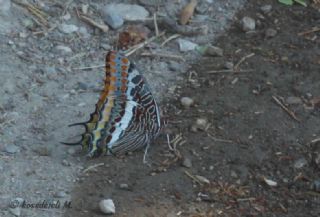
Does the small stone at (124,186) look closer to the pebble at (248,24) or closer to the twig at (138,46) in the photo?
the twig at (138,46)

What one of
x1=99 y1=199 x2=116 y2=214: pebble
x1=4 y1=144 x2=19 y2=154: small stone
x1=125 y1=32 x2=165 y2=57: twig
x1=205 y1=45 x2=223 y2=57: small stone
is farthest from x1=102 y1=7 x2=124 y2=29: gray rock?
x1=99 y1=199 x2=116 y2=214: pebble

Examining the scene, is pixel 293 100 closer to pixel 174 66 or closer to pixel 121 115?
pixel 174 66

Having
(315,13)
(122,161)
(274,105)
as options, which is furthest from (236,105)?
(315,13)

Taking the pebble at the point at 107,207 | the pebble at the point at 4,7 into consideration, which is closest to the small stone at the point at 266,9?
the pebble at the point at 4,7

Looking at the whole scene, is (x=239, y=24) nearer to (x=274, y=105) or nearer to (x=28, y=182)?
(x=274, y=105)

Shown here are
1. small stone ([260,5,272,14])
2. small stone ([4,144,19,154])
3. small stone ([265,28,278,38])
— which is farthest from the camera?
small stone ([260,5,272,14])

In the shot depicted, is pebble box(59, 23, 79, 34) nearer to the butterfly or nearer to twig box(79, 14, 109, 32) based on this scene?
twig box(79, 14, 109, 32)
